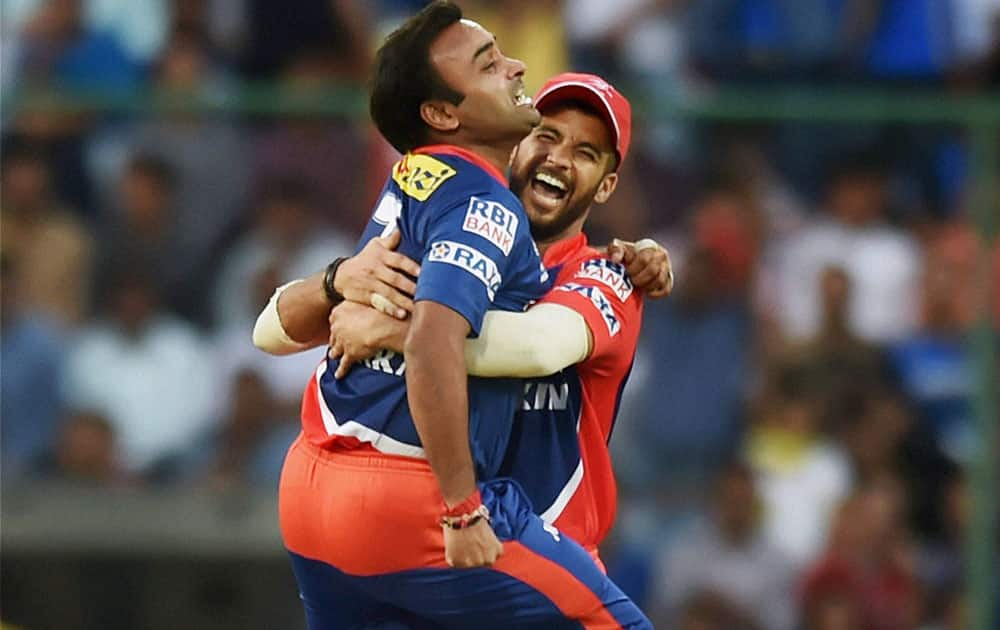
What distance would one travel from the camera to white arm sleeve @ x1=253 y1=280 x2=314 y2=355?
4.73 m

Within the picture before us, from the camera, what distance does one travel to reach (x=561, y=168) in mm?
4586

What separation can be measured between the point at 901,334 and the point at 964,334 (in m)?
0.34

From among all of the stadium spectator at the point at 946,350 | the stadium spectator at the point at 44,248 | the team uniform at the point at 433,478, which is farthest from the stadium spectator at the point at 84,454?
the team uniform at the point at 433,478

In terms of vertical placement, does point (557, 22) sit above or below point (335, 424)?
above

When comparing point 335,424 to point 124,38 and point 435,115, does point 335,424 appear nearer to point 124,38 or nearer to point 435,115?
point 435,115

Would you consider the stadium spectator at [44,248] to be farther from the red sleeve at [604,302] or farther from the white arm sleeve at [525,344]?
the white arm sleeve at [525,344]

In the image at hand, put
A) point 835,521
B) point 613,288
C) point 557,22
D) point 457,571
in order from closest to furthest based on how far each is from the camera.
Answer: point 457,571 → point 613,288 → point 835,521 → point 557,22

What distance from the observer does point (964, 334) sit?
8250mm

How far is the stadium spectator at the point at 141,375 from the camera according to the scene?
8258 millimetres

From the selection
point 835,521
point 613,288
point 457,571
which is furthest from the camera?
point 835,521

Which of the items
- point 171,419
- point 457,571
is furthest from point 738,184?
point 457,571

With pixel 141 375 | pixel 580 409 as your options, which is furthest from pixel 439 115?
pixel 141 375

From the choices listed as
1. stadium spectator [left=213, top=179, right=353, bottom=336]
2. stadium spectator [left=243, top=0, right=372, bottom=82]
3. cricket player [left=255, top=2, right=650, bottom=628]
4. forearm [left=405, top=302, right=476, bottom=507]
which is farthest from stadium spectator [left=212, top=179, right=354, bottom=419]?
Answer: forearm [left=405, top=302, right=476, bottom=507]

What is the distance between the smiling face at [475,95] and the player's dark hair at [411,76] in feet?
0.05
